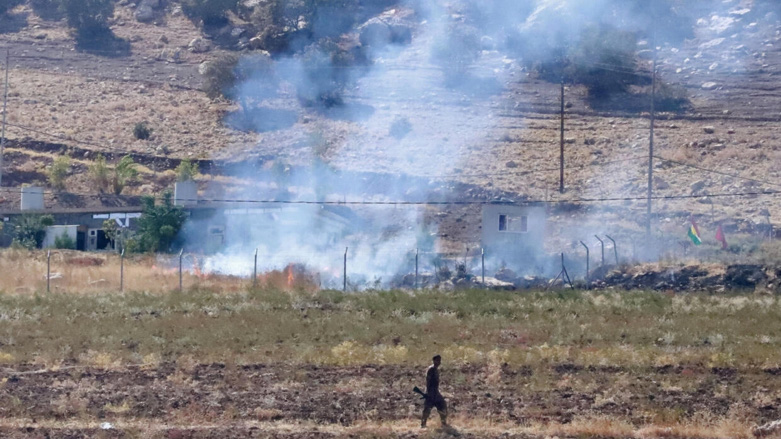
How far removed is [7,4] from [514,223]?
64717mm

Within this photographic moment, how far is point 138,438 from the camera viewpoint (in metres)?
14.7

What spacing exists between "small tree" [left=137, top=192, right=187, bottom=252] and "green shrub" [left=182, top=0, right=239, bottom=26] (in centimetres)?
4489

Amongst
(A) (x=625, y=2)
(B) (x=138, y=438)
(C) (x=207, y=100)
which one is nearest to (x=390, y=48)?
(C) (x=207, y=100)

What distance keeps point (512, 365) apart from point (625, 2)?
61301 mm

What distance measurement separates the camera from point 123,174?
52.2m

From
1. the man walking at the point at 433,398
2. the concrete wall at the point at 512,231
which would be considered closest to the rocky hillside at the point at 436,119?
the concrete wall at the point at 512,231

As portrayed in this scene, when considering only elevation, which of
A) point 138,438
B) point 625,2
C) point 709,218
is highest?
point 625,2

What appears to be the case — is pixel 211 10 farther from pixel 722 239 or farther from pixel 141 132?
pixel 722 239

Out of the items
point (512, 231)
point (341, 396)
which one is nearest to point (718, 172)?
point (512, 231)

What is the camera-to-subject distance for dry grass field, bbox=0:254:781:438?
16078mm

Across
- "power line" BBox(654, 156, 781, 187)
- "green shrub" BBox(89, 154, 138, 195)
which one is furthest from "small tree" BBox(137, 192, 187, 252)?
"power line" BBox(654, 156, 781, 187)

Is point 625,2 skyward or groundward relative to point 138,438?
skyward

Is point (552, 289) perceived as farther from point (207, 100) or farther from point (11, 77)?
point (11, 77)

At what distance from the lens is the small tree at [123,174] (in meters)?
51.4
